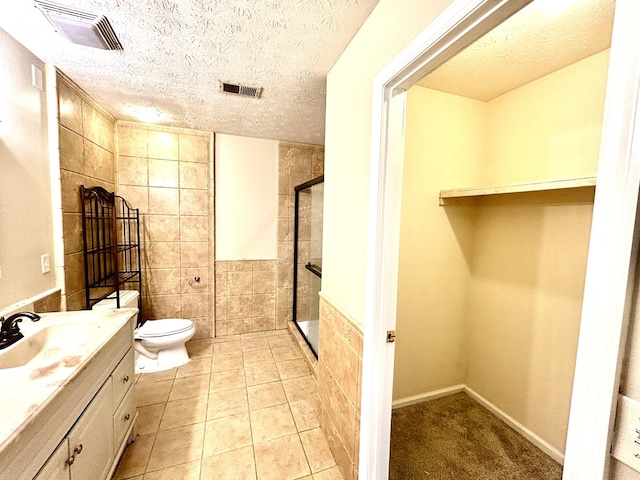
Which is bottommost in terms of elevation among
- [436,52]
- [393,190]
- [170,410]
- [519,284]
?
[170,410]

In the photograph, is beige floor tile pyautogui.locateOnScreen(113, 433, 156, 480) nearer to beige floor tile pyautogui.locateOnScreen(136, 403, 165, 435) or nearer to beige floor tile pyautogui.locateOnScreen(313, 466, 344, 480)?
beige floor tile pyautogui.locateOnScreen(136, 403, 165, 435)

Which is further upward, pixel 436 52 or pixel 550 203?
pixel 436 52

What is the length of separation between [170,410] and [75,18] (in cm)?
241

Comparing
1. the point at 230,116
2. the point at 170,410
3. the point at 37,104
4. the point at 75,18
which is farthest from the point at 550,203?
the point at 37,104

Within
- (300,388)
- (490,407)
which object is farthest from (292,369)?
(490,407)

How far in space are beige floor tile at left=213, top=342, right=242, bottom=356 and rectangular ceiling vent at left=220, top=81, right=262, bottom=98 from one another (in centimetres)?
243

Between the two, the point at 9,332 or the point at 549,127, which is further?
the point at 549,127

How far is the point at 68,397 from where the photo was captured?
0.94m

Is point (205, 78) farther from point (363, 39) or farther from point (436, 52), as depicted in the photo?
point (436, 52)

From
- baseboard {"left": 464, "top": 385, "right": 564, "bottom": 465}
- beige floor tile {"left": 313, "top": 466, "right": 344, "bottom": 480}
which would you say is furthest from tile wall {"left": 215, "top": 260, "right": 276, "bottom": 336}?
baseboard {"left": 464, "top": 385, "right": 564, "bottom": 465}

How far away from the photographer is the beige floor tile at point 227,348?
272 cm

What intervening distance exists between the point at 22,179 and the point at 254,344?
230 cm

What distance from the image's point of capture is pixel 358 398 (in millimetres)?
1263

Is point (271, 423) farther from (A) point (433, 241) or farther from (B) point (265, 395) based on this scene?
(A) point (433, 241)
